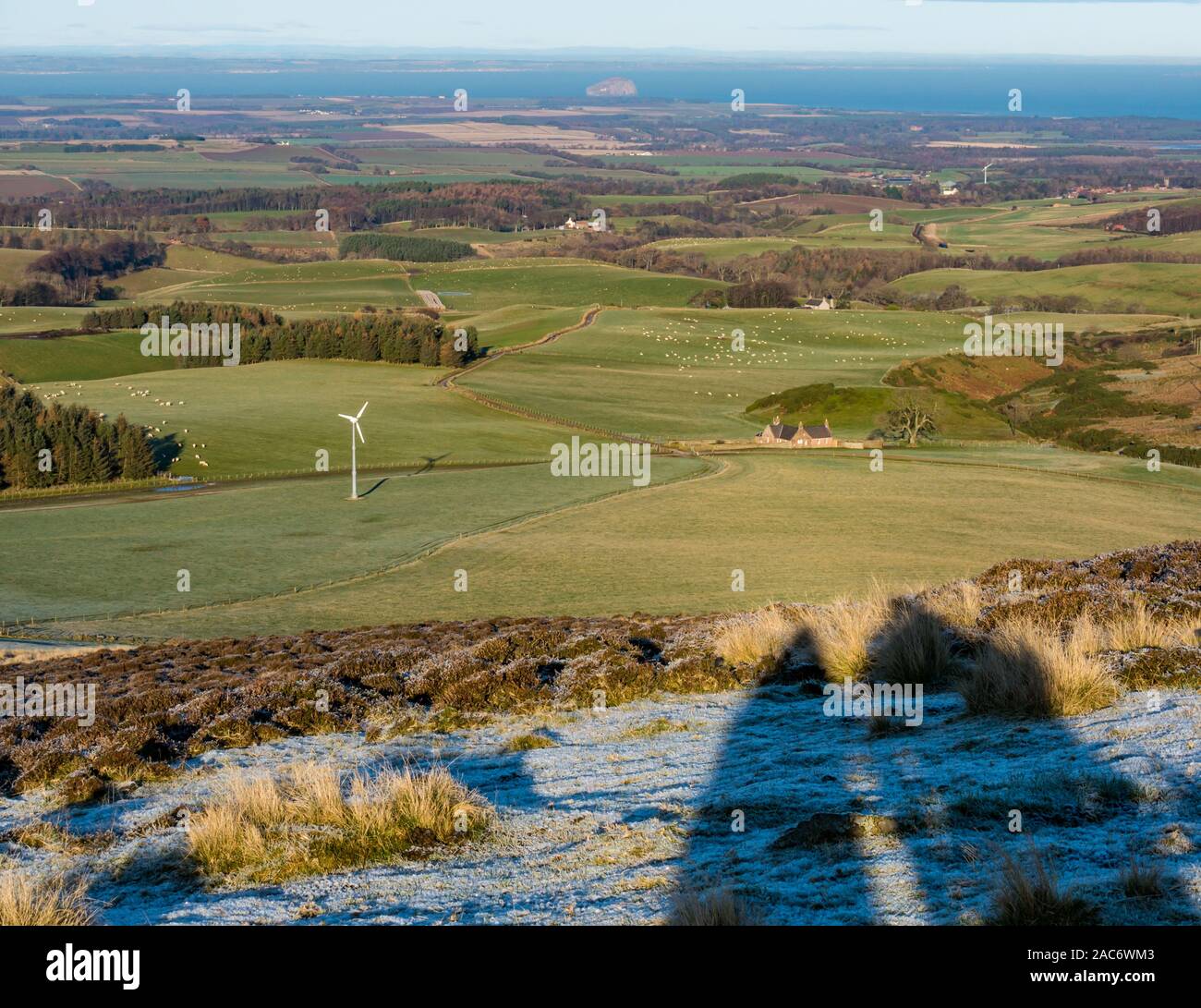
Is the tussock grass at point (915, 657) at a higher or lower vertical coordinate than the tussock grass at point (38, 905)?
lower

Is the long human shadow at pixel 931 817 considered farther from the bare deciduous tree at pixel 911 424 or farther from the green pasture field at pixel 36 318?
the green pasture field at pixel 36 318

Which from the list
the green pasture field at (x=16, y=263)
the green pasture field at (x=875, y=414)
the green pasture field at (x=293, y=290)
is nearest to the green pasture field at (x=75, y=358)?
the green pasture field at (x=293, y=290)

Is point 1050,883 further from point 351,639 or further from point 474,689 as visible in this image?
point 351,639

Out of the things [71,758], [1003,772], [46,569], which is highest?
[1003,772]

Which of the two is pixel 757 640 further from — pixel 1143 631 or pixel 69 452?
pixel 69 452
